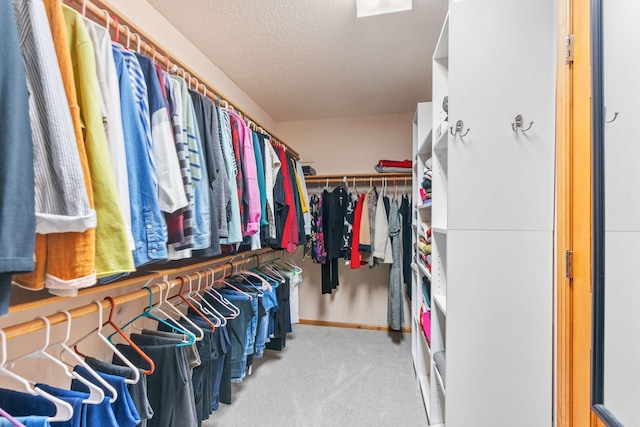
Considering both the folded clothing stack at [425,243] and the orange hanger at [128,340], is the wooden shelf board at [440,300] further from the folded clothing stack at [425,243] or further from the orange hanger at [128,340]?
the orange hanger at [128,340]

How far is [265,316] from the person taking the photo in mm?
1986

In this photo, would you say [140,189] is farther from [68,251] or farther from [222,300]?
[222,300]

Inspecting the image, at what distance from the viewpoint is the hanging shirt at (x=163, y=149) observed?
0.94 metres

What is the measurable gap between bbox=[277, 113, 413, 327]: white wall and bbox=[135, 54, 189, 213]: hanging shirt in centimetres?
241

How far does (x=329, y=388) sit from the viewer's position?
6.64ft

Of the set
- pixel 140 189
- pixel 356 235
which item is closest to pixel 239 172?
pixel 140 189

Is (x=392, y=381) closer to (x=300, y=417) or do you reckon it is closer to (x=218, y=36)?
(x=300, y=417)

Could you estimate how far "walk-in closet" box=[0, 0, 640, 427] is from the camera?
0.65m

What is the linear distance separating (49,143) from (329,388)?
6.97ft

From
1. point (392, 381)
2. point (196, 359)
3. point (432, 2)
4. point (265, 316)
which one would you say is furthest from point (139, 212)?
point (392, 381)

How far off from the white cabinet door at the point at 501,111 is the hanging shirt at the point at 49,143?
3.96 ft

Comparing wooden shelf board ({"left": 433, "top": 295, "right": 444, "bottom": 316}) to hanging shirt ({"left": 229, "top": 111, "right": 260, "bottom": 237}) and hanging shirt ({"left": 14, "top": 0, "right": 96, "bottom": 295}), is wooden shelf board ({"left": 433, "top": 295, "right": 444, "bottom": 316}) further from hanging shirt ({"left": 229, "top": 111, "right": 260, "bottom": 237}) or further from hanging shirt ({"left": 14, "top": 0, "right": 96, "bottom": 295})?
hanging shirt ({"left": 14, "top": 0, "right": 96, "bottom": 295})

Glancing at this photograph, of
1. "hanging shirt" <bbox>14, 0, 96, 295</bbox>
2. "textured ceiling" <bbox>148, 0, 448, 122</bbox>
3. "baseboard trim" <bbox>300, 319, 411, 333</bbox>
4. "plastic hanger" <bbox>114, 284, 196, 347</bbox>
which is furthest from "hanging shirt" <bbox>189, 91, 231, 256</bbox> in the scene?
"baseboard trim" <bbox>300, 319, 411, 333</bbox>

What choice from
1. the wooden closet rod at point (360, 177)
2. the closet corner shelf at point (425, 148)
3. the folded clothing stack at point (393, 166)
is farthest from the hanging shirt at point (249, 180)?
the folded clothing stack at point (393, 166)
